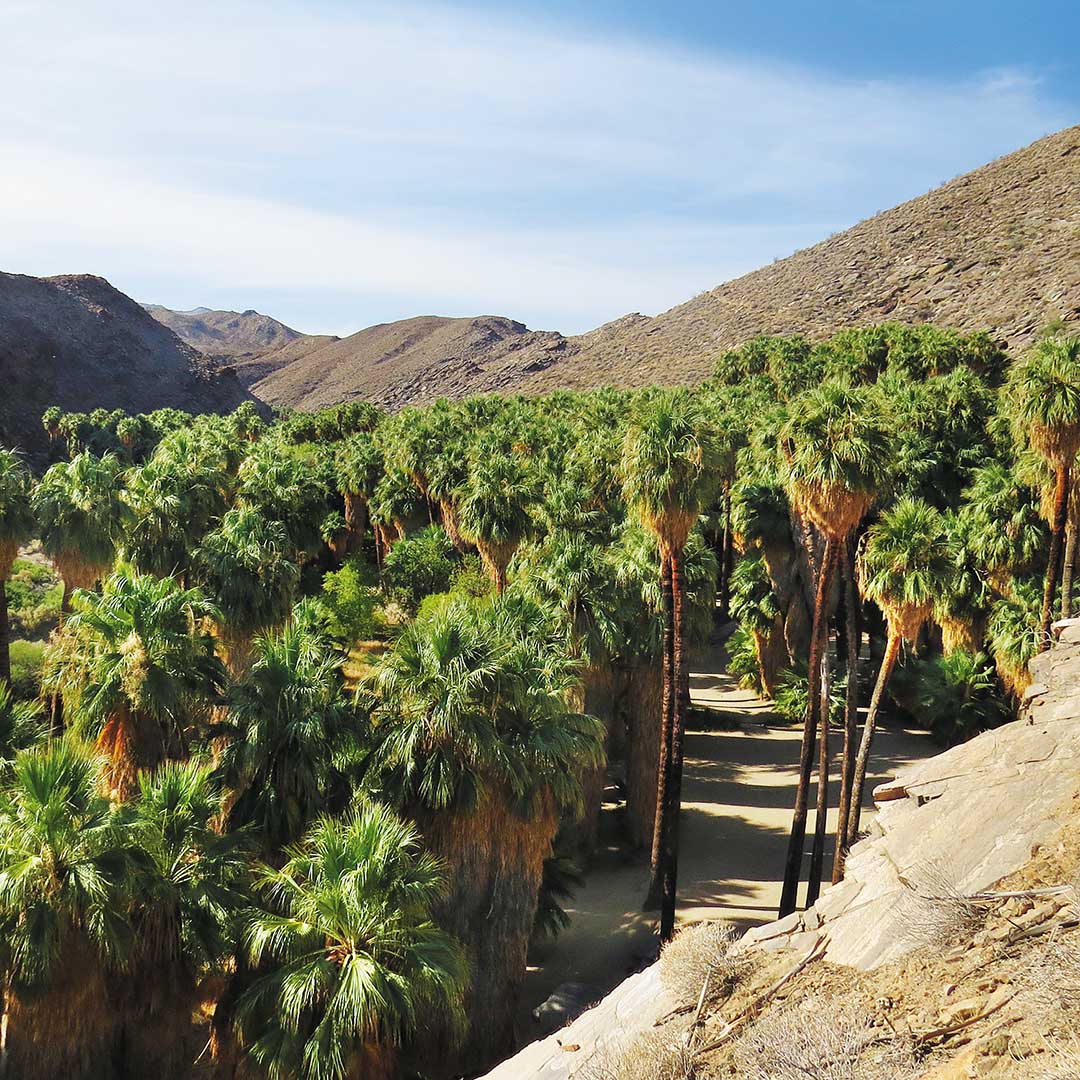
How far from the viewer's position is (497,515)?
31.9m

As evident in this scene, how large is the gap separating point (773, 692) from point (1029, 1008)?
32.6 m

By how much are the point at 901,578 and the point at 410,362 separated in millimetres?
134251

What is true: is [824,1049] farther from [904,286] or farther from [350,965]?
[904,286]

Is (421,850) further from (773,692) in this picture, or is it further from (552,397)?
(552,397)

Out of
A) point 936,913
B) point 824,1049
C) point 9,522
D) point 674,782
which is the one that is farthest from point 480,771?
point 9,522

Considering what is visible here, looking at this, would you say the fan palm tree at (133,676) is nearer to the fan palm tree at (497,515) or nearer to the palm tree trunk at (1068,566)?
the fan palm tree at (497,515)

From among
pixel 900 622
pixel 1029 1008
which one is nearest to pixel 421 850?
pixel 1029 1008

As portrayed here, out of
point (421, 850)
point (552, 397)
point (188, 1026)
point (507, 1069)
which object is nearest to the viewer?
point (507, 1069)

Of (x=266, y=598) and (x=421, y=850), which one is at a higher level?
(x=266, y=598)

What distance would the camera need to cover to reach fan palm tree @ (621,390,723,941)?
66.1 feet

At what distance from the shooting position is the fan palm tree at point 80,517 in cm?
2791

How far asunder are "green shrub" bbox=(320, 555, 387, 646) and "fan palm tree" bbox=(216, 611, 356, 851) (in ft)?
66.5

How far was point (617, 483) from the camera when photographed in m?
37.6

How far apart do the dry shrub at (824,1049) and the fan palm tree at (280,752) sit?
9.74m
